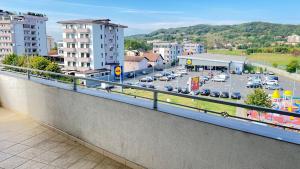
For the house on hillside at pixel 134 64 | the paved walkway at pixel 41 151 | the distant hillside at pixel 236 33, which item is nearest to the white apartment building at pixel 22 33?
the house on hillside at pixel 134 64

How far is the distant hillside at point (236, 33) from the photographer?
1604 inches

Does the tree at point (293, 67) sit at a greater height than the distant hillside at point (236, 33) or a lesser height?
lesser

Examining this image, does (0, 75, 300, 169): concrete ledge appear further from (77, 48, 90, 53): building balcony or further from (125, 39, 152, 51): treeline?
(125, 39, 152, 51): treeline

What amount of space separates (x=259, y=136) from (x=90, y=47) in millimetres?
29978

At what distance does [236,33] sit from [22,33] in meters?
57.7

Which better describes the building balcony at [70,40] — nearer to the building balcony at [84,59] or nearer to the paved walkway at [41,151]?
the building balcony at [84,59]

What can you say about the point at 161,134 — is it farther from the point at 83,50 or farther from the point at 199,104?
the point at 83,50

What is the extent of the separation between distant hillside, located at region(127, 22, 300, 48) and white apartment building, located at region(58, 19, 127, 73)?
93.7 feet

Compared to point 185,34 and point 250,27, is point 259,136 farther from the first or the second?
point 185,34

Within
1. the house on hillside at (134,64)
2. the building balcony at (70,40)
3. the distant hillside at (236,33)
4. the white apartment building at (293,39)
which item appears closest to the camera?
the building balcony at (70,40)

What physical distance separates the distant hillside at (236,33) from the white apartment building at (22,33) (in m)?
34.2

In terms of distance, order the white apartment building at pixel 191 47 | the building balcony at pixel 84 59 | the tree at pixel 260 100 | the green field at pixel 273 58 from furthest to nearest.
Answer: the white apartment building at pixel 191 47 → the green field at pixel 273 58 → the building balcony at pixel 84 59 → the tree at pixel 260 100

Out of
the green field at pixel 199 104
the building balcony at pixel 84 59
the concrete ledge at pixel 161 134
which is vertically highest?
the building balcony at pixel 84 59

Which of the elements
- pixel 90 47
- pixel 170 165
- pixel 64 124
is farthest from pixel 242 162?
pixel 90 47
